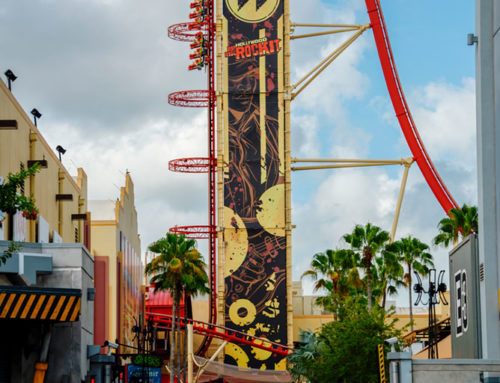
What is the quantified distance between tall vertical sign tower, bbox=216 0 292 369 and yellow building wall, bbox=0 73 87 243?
18.1m

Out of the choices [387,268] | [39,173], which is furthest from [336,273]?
[39,173]

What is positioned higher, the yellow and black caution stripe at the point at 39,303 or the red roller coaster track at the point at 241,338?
the yellow and black caution stripe at the point at 39,303

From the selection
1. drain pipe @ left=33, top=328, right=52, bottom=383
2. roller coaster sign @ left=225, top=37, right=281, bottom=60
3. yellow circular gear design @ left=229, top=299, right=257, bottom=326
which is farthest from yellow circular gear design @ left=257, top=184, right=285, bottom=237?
drain pipe @ left=33, top=328, right=52, bottom=383

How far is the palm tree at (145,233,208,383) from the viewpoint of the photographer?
217 feet

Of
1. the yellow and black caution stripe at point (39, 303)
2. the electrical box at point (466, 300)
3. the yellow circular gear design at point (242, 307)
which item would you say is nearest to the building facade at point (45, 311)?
the yellow and black caution stripe at point (39, 303)

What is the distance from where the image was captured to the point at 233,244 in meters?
81.2

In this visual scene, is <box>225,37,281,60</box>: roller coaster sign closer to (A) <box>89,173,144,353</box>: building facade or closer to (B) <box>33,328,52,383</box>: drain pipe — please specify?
(A) <box>89,173,144,353</box>: building facade

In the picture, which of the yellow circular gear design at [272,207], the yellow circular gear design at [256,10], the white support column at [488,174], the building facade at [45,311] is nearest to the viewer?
the white support column at [488,174]

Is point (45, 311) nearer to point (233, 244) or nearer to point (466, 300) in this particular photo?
point (466, 300)

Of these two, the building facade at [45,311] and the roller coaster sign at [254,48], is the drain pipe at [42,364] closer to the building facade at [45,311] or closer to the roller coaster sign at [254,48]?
the building facade at [45,311]

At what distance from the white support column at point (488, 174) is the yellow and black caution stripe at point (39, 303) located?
1331 centimetres

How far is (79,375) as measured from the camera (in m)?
33.5

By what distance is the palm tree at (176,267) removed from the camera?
217ft

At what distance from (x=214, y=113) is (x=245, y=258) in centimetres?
1249
